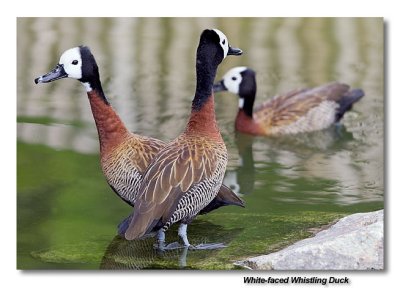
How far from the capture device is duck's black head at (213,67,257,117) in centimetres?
938

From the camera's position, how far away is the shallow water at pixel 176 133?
6957 millimetres

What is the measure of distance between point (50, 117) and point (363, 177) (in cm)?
230

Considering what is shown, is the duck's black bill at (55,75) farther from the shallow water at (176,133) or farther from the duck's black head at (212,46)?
the duck's black head at (212,46)

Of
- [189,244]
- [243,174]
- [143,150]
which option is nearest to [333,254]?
[189,244]

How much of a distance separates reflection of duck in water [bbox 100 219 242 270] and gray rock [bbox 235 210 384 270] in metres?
0.26

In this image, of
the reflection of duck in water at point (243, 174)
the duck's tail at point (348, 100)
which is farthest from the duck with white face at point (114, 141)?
the duck's tail at point (348, 100)

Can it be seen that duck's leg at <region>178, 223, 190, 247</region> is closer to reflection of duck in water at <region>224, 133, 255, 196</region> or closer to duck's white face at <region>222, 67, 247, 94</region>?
reflection of duck in water at <region>224, 133, 255, 196</region>

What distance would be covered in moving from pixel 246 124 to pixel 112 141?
2.67m

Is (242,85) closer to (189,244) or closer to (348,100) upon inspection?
(348,100)

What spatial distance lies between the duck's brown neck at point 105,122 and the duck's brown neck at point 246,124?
2.57m

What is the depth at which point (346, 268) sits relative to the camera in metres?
6.59

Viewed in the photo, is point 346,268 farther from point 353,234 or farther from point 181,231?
point 181,231
